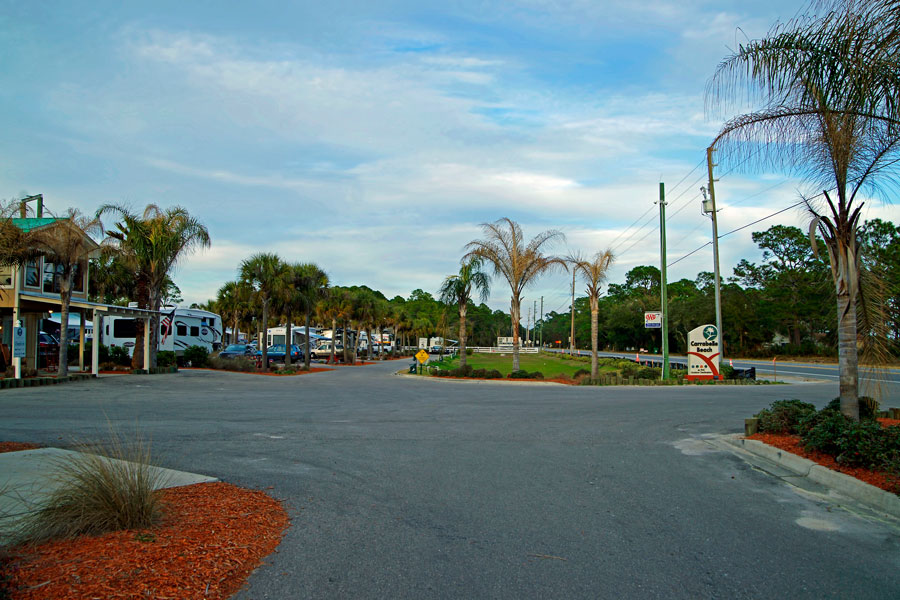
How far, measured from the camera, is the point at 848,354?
9305mm

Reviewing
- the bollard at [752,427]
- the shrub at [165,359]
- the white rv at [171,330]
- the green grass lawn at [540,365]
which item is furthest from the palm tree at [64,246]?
the bollard at [752,427]

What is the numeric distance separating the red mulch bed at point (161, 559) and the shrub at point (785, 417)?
28.8 feet

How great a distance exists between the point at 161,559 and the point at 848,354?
9.41m

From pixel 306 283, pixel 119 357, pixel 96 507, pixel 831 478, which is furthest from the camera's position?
pixel 306 283

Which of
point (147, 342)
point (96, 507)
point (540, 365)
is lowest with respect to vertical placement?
point (540, 365)

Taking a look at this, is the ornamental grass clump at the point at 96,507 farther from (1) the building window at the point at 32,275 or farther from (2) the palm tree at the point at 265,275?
(2) the palm tree at the point at 265,275

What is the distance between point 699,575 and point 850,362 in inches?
243

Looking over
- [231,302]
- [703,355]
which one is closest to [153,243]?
[703,355]

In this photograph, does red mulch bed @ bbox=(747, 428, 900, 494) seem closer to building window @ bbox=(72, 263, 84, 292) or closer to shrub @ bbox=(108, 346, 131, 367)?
building window @ bbox=(72, 263, 84, 292)

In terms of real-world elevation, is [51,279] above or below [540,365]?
above

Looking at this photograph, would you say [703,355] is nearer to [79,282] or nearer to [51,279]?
[79,282]

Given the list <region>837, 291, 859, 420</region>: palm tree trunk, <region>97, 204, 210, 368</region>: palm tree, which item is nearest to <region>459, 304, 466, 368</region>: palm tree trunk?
<region>97, 204, 210, 368</region>: palm tree

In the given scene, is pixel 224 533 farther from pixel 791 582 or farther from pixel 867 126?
pixel 867 126

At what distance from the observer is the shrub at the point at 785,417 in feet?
35.2
